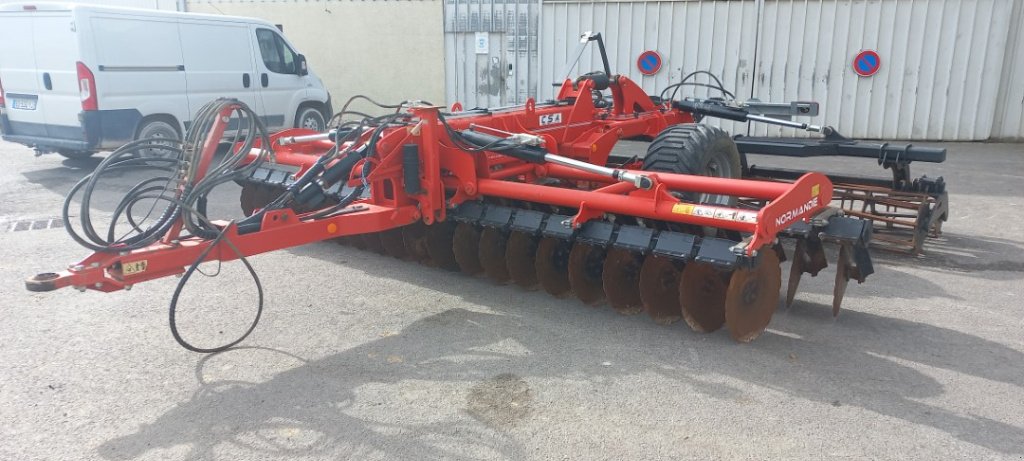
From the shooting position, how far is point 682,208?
4.43 metres

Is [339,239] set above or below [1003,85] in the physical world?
below

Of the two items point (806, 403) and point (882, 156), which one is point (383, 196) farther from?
point (882, 156)

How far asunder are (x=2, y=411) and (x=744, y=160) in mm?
6202

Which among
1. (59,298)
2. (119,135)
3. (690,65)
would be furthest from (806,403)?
(690,65)

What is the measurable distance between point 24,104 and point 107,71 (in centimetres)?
143

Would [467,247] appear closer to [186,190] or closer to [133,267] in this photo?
[186,190]

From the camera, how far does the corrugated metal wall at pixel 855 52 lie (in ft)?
40.8

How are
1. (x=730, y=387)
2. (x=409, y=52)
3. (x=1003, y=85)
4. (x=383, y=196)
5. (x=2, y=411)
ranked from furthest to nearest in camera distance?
1. (x=409, y=52)
2. (x=1003, y=85)
3. (x=383, y=196)
4. (x=730, y=387)
5. (x=2, y=411)

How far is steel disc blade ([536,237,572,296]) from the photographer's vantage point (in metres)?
5.31

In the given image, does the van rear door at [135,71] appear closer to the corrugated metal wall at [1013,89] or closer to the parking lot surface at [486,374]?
the parking lot surface at [486,374]

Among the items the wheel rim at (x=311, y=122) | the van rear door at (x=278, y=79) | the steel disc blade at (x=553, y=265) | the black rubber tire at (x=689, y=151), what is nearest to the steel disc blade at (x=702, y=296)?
the steel disc blade at (x=553, y=265)

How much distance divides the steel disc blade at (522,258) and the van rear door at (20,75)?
7.58 m

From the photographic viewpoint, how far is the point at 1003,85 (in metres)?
12.7

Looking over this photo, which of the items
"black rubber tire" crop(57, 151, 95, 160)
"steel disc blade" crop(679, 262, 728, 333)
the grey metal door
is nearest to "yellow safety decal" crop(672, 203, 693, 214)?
"steel disc blade" crop(679, 262, 728, 333)
